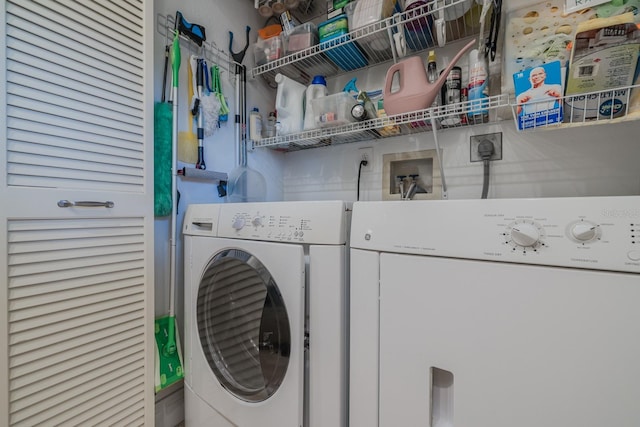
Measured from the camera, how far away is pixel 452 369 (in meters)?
0.69

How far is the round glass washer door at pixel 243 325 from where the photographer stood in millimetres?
974

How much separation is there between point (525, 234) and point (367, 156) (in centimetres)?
109

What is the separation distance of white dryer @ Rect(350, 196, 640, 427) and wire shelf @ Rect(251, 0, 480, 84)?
883mm

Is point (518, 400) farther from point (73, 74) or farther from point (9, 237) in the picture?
point (73, 74)

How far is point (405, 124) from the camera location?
125 centimetres

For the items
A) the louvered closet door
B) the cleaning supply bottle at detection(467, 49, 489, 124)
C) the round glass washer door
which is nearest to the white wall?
the cleaning supply bottle at detection(467, 49, 489, 124)

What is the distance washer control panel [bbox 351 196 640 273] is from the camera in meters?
0.54

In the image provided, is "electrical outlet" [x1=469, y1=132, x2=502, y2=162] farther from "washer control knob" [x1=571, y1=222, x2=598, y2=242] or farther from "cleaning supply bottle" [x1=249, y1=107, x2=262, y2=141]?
"cleaning supply bottle" [x1=249, y1=107, x2=262, y2=141]

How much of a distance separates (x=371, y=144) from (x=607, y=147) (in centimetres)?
99

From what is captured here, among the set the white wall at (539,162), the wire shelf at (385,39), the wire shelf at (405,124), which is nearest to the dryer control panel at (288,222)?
the wire shelf at (405,124)

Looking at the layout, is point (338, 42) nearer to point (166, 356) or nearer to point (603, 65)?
point (603, 65)

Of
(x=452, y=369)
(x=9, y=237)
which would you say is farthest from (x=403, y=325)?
(x=9, y=237)

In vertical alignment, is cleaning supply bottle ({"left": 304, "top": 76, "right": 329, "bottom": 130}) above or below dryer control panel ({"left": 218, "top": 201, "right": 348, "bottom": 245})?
above

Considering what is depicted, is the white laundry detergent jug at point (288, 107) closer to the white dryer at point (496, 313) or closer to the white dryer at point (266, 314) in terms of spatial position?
the white dryer at point (266, 314)
